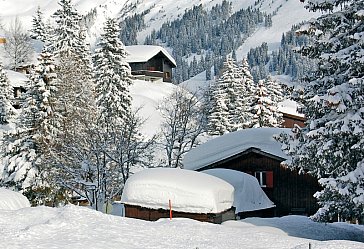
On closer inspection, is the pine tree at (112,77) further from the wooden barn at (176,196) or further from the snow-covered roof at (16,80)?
the snow-covered roof at (16,80)

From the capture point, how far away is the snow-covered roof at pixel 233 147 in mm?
32388

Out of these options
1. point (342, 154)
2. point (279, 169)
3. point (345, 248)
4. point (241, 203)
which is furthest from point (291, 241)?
point (279, 169)

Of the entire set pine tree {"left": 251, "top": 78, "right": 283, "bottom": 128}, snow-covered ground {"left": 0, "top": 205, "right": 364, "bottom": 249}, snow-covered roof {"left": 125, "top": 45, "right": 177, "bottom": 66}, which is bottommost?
snow-covered ground {"left": 0, "top": 205, "right": 364, "bottom": 249}

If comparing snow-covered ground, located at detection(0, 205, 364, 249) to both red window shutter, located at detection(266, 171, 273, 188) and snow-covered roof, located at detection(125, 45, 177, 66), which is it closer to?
red window shutter, located at detection(266, 171, 273, 188)

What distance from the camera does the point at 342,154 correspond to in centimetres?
1722

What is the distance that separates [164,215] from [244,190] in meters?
7.45

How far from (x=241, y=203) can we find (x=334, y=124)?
1234 centimetres

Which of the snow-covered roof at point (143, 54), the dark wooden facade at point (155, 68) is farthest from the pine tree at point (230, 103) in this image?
A: the snow-covered roof at point (143, 54)

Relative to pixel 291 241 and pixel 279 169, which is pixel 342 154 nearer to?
pixel 291 241

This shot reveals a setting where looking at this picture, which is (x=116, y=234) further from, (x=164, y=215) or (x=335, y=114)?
(x=335, y=114)

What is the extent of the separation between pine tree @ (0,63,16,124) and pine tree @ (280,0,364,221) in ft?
147

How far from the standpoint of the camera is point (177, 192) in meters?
22.6

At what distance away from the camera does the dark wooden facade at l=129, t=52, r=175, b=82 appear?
3233 inches

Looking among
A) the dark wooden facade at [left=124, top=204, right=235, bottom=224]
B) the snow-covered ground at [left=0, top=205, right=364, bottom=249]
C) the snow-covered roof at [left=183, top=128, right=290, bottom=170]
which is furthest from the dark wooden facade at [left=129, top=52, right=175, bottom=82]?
the snow-covered ground at [left=0, top=205, right=364, bottom=249]
